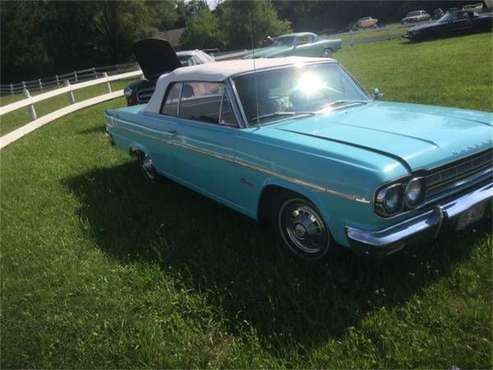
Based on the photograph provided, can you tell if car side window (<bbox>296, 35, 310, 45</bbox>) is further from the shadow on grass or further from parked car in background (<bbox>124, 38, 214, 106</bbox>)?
the shadow on grass

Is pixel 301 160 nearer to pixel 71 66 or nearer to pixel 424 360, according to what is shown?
pixel 424 360

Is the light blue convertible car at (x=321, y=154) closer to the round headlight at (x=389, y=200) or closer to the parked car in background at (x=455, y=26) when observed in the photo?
the round headlight at (x=389, y=200)

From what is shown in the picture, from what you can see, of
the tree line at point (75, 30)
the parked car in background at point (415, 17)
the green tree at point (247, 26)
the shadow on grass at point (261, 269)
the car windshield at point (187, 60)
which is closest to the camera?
the shadow on grass at point (261, 269)

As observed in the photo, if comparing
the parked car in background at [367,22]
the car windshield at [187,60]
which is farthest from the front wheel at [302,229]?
the parked car in background at [367,22]

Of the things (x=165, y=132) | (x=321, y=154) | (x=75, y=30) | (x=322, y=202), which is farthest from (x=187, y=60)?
(x=75, y=30)

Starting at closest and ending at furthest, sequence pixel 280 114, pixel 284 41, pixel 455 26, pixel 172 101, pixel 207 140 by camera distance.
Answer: pixel 280 114
pixel 207 140
pixel 172 101
pixel 284 41
pixel 455 26

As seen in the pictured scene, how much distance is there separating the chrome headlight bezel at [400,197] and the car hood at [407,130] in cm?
10

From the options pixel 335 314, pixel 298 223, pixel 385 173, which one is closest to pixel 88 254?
pixel 298 223

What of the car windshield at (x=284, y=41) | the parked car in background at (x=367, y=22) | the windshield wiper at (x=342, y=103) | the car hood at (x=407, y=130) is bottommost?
the parked car in background at (x=367, y=22)

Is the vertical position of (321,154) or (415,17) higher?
(321,154)

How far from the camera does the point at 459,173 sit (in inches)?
130

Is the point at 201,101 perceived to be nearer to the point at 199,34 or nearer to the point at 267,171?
the point at 267,171

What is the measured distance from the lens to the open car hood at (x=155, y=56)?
9.34 meters

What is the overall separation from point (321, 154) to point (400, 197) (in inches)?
23.1
